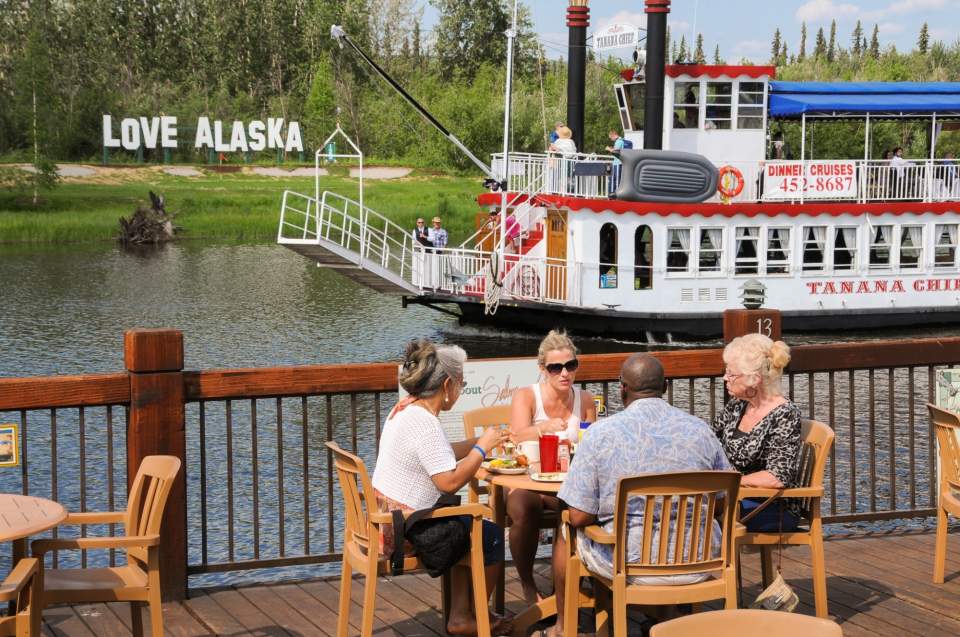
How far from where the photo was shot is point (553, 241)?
80.3 ft

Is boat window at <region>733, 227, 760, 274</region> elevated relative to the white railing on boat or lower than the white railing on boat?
lower

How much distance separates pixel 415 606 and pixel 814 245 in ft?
66.5

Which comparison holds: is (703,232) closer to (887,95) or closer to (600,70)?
(887,95)

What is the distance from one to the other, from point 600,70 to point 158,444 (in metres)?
61.2

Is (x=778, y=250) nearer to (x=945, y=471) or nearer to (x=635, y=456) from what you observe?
(x=945, y=471)

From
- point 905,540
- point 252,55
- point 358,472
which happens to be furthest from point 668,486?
point 252,55

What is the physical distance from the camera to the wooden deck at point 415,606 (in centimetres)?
554

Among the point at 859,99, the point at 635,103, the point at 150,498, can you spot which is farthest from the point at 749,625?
the point at 859,99

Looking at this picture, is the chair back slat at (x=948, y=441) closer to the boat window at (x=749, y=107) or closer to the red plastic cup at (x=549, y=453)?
the red plastic cup at (x=549, y=453)

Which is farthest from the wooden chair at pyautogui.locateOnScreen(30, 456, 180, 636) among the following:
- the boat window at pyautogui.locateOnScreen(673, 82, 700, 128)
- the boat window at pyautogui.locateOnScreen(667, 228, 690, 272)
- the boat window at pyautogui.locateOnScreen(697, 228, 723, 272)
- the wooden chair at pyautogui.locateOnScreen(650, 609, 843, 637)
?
the boat window at pyautogui.locateOnScreen(673, 82, 700, 128)

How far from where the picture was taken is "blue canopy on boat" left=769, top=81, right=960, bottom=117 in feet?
83.0

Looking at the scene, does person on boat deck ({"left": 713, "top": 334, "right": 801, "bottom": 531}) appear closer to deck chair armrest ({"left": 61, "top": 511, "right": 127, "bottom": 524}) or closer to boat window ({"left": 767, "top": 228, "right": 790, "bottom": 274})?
deck chair armrest ({"left": 61, "top": 511, "right": 127, "bottom": 524})

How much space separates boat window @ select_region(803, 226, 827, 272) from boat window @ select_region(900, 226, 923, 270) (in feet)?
5.28

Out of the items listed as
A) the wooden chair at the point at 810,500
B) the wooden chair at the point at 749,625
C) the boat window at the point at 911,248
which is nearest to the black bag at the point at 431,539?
the wooden chair at the point at 810,500
